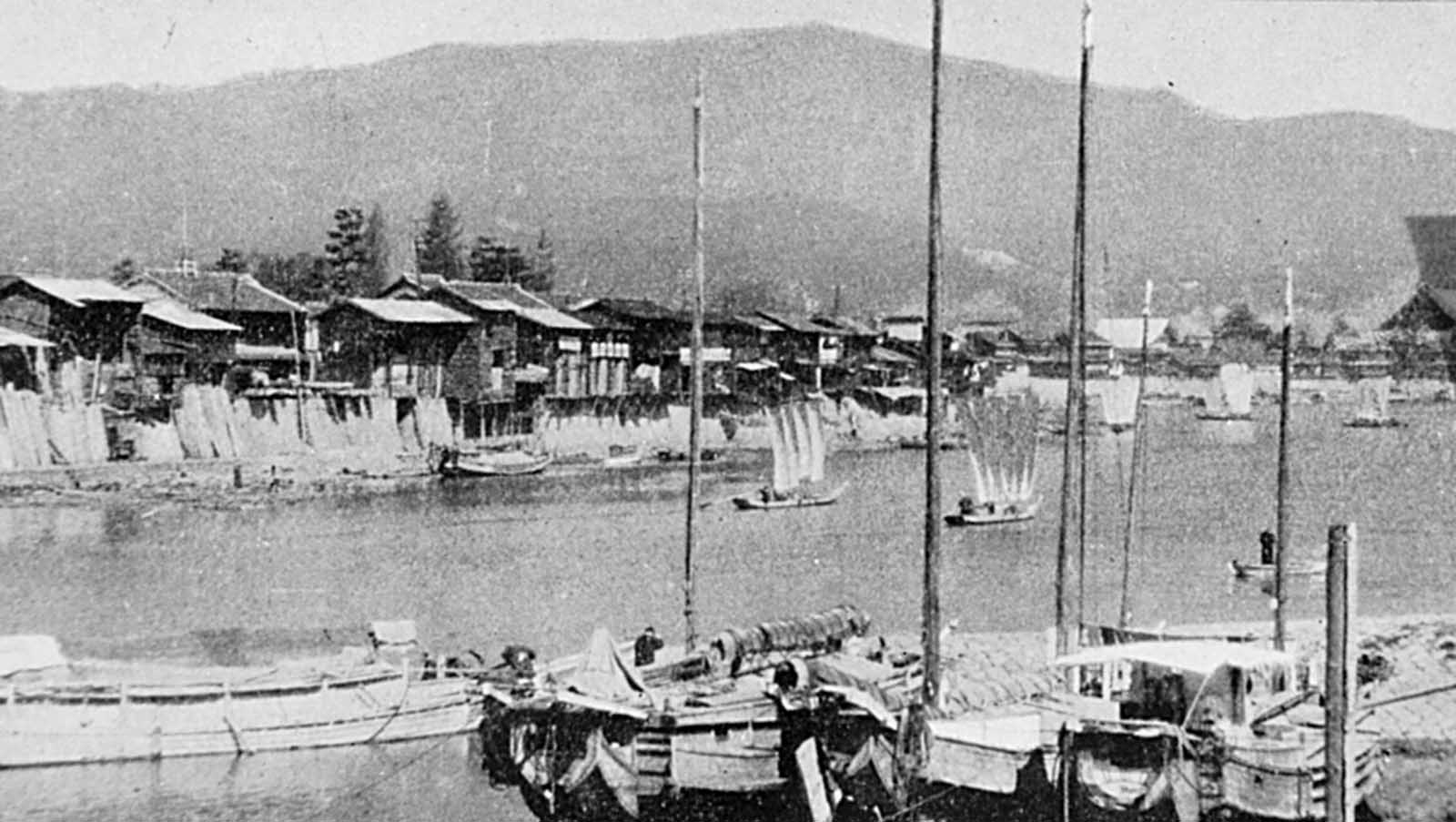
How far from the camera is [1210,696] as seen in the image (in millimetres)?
5512

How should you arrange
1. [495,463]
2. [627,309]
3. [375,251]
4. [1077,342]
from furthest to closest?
[375,251]
[627,309]
[495,463]
[1077,342]

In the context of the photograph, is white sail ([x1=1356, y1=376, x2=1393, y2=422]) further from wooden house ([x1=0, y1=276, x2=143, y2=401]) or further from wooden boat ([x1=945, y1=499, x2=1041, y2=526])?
wooden house ([x1=0, y1=276, x2=143, y2=401])

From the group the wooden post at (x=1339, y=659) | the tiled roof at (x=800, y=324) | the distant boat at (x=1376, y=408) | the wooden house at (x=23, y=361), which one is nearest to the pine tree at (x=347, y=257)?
the tiled roof at (x=800, y=324)

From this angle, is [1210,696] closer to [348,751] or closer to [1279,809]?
[1279,809]

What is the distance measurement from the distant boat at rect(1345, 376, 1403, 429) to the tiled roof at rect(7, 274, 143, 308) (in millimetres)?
25691

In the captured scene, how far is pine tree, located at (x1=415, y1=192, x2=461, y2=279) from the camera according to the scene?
29.4 m

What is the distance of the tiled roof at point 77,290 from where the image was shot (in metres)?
17.4

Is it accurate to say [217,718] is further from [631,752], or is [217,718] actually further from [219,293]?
[219,293]

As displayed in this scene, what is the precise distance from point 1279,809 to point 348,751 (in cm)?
435

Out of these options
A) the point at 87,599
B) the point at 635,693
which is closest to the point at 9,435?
the point at 87,599

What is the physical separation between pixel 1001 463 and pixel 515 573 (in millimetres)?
7682

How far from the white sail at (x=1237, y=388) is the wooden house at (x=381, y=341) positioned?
23174 mm

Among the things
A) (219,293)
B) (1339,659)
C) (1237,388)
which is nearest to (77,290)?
(219,293)

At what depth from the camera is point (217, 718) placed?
7379mm
